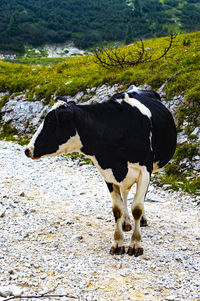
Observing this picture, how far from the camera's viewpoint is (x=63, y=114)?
566 centimetres

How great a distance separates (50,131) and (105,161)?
116cm

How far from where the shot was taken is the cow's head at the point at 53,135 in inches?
227

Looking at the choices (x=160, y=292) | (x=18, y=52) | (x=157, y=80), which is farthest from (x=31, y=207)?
(x=18, y=52)

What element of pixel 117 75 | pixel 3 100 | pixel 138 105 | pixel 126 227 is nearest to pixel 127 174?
pixel 138 105

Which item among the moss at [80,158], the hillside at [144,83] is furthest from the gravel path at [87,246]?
the moss at [80,158]

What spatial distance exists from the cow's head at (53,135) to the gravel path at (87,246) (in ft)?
6.28

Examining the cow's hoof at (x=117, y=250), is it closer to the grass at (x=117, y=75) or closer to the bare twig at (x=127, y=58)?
the bare twig at (x=127, y=58)

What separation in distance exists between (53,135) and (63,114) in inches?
17.9

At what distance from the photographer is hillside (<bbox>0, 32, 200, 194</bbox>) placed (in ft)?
37.3

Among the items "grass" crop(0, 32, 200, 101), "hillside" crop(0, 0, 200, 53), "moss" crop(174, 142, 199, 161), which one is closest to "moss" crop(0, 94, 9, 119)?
"grass" crop(0, 32, 200, 101)

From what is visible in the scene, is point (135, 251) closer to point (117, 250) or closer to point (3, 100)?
point (117, 250)

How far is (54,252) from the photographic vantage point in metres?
6.05

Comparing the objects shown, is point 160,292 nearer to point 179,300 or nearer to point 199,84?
point 179,300

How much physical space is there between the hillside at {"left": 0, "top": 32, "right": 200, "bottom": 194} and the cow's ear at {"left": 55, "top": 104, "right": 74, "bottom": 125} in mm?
5621
